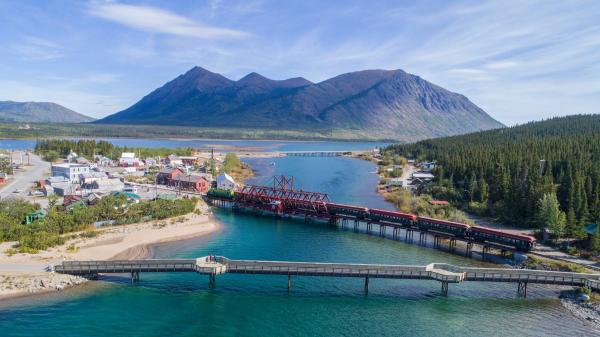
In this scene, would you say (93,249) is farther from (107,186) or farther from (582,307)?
(582,307)

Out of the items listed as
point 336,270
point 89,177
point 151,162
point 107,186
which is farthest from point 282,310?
point 151,162

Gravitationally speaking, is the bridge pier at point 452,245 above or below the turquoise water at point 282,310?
above

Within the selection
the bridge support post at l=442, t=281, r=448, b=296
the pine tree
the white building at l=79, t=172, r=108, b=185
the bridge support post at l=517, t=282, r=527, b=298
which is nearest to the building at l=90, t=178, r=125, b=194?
the white building at l=79, t=172, r=108, b=185

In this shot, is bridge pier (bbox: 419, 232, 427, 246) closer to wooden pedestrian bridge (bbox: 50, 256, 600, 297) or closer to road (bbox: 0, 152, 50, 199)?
wooden pedestrian bridge (bbox: 50, 256, 600, 297)

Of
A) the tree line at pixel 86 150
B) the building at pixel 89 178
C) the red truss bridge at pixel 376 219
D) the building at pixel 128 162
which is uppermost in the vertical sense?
the tree line at pixel 86 150

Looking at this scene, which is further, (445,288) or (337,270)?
(337,270)

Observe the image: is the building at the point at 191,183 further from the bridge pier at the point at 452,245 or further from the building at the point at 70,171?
the bridge pier at the point at 452,245

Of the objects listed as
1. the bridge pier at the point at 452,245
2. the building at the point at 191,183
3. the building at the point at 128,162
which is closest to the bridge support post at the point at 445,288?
the bridge pier at the point at 452,245

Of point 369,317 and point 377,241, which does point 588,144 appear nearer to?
point 377,241
